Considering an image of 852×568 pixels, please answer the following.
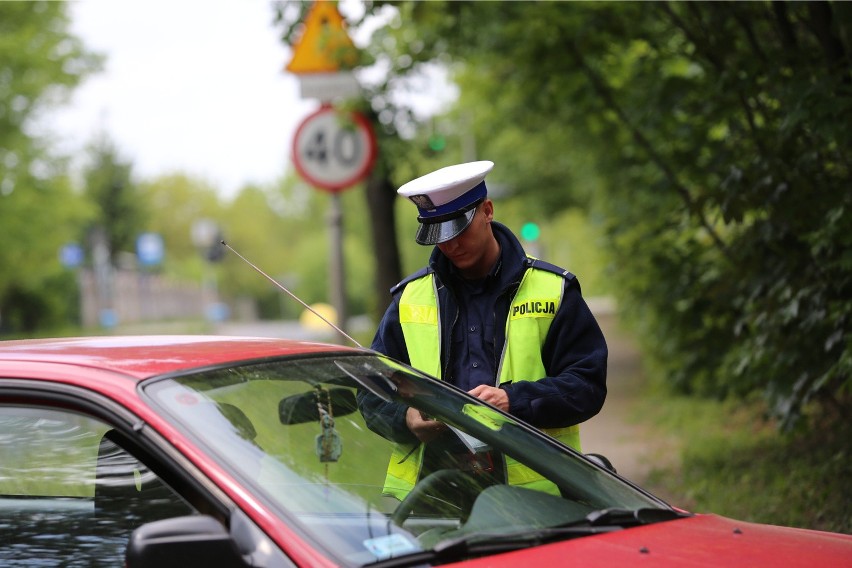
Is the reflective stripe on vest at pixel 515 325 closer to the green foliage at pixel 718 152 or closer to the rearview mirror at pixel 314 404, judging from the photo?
the rearview mirror at pixel 314 404

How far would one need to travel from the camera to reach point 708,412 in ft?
45.6

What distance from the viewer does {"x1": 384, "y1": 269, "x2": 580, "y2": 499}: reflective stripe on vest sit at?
417 cm

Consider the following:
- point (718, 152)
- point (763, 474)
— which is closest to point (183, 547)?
point (718, 152)

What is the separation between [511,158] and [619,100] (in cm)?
1532

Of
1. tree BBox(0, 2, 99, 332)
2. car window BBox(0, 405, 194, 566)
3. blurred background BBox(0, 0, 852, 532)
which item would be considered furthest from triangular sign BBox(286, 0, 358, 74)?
tree BBox(0, 2, 99, 332)

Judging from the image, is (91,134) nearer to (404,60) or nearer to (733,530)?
(404,60)

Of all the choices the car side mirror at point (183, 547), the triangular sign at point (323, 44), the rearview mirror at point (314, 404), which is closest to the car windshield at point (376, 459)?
the rearview mirror at point (314, 404)

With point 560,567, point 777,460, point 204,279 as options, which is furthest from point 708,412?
point 204,279

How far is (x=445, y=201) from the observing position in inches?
165

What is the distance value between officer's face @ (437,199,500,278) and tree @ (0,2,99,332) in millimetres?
25999

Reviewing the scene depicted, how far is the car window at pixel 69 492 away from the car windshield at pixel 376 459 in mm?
200

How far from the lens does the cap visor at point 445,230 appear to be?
13.6 ft

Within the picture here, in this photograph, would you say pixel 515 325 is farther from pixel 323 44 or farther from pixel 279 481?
pixel 323 44

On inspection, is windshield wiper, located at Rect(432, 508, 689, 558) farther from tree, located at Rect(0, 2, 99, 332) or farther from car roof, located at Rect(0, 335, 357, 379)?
tree, located at Rect(0, 2, 99, 332)
